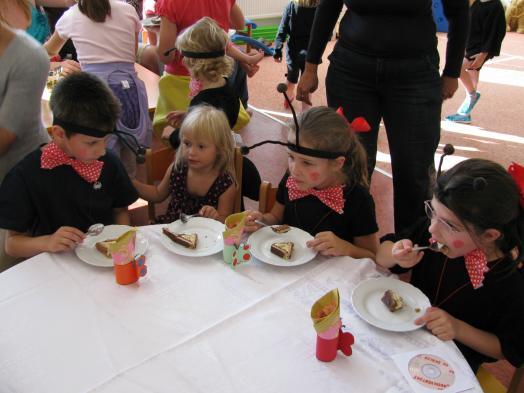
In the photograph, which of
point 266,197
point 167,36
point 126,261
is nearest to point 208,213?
point 266,197

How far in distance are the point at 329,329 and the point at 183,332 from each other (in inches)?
14.5

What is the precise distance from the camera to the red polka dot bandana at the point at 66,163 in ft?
5.22

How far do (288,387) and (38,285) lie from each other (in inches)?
28.8

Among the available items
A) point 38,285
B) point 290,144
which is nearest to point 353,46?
point 290,144

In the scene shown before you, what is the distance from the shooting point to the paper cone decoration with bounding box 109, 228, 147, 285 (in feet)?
4.11

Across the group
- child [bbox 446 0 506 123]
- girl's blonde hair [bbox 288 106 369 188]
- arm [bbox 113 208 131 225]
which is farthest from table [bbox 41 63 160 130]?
child [bbox 446 0 506 123]

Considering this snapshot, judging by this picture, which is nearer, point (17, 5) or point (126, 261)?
point (126, 261)

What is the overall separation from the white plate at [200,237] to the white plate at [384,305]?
0.46 m

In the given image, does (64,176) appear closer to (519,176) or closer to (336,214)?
(336,214)

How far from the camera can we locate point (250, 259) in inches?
56.9

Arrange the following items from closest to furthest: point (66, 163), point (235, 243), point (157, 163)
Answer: point (235, 243) → point (66, 163) → point (157, 163)

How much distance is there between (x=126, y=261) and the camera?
1.28m

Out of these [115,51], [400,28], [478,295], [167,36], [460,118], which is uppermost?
[400,28]

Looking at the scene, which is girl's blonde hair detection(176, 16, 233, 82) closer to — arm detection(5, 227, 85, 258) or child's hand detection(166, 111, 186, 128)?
child's hand detection(166, 111, 186, 128)
